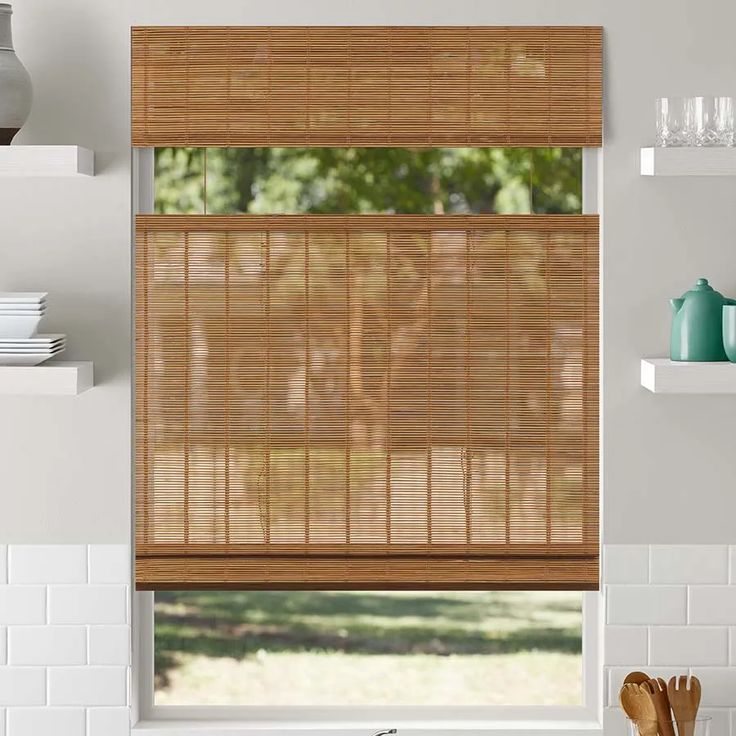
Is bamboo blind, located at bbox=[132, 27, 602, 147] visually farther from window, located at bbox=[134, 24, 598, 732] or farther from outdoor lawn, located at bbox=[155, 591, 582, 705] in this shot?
outdoor lawn, located at bbox=[155, 591, 582, 705]
